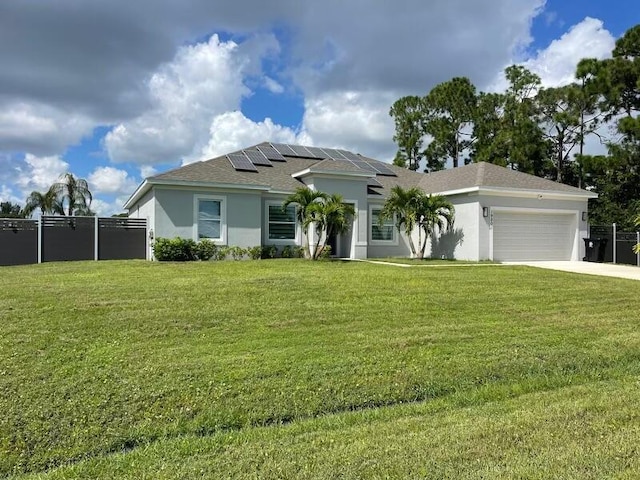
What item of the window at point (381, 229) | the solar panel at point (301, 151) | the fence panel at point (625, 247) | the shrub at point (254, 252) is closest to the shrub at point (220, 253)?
the shrub at point (254, 252)

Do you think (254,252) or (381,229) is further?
(381,229)

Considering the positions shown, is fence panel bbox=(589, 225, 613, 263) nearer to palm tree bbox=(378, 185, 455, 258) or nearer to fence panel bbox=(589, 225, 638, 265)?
fence panel bbox=(589, 225, 638, 265)

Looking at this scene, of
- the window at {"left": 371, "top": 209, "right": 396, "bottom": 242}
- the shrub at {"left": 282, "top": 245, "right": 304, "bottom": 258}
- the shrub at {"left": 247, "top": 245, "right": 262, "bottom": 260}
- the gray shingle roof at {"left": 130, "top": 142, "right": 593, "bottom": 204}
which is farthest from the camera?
the window at {"left": 371, "top": 209, "right": 396, "bottom": 242}

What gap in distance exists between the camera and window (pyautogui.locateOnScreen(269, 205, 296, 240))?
2030cm

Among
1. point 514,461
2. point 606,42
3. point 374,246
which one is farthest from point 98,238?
point 606,42

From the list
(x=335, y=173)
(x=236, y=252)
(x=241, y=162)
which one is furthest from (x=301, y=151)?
(x=236, y=252)

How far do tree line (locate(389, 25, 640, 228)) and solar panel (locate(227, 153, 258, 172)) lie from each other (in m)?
17.4

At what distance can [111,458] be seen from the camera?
4.32 metres

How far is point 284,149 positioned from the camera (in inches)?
1035

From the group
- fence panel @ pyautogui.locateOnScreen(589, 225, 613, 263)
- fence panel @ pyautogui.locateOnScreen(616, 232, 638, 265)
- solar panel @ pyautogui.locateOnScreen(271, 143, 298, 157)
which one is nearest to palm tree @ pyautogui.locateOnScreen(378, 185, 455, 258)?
solar panel @ pyautogui.locateOnScreen(271, 143, 298, 157)

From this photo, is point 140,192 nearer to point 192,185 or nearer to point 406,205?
point 192,185

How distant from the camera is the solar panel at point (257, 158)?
23.1 metres

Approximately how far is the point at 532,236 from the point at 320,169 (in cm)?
966

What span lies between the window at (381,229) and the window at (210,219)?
23.2ft
